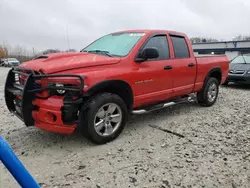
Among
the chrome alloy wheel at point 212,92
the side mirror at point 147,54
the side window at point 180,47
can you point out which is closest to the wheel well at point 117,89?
the side mirror at point 147,54

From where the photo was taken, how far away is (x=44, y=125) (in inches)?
132

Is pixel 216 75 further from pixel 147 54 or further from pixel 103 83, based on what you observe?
pixel 103 83

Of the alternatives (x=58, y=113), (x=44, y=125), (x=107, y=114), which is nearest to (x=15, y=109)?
(x=44, y=125)

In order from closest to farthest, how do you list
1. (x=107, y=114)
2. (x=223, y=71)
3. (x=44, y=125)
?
(x=44, y=125)
(x=107, y=114)
(x=223, y=71)

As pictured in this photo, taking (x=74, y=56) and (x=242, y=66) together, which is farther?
(x=242, y=66)

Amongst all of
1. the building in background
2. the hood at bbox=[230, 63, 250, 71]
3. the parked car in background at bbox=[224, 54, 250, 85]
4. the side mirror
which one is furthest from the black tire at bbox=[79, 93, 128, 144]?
the building in background

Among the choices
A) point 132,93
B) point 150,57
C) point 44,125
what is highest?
point 150,57

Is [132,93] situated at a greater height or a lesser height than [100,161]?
greater

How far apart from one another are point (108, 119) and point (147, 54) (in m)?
1.31

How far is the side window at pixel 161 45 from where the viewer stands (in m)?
4.51

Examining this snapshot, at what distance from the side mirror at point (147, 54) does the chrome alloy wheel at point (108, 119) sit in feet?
3.25

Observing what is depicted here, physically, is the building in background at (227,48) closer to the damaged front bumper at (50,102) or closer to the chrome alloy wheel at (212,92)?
the chrome alloy wheel at (212,92)

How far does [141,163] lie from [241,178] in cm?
123

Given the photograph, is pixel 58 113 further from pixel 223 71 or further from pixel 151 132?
pixel 223 71
